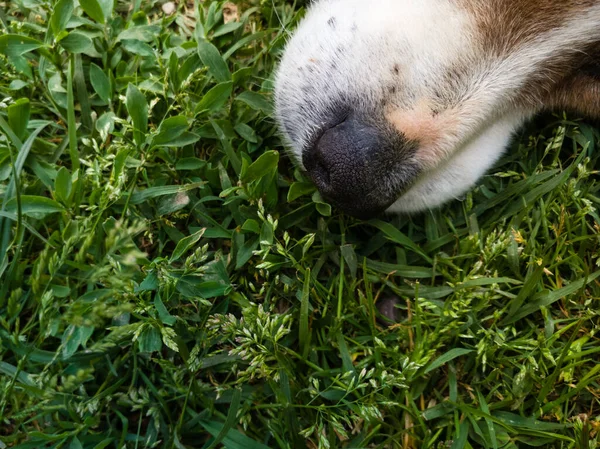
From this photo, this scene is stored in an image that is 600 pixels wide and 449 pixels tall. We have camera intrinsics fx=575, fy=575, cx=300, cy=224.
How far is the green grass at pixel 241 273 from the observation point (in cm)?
247

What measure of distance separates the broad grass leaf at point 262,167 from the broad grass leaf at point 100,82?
834 millimetres

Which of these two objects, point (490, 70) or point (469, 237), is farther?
point (469, 237)

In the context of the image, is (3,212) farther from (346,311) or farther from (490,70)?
(490,70)

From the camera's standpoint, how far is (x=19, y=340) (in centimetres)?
237

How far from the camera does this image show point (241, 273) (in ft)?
9.11

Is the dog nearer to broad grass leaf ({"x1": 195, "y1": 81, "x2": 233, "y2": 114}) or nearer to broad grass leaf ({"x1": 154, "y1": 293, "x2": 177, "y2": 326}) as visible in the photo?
broad grass leaf ({"x1": 195, "y1": 81, "x2": 233, "y2": 114})

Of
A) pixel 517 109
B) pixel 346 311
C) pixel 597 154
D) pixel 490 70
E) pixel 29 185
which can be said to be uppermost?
pixel 490 70

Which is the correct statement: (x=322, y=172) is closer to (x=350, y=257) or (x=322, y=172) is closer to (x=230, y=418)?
(x=350, y=257)

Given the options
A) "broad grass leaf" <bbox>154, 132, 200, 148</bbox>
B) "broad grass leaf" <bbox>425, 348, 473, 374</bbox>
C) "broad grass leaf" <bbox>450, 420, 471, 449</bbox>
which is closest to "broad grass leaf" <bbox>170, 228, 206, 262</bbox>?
"broad grass leaf" <bbox>154, 132, 200, 148</bbox>

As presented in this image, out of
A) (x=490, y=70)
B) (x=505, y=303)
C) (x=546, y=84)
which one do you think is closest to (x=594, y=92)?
(x=546, y=84)

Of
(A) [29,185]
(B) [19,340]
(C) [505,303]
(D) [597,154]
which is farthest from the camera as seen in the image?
(D) [597,154]

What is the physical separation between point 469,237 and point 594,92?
37.3 inches

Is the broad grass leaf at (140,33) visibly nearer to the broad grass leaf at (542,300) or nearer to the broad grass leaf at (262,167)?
the broad grass leaf at (262,167)

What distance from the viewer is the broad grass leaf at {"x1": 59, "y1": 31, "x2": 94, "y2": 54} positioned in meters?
2.79
